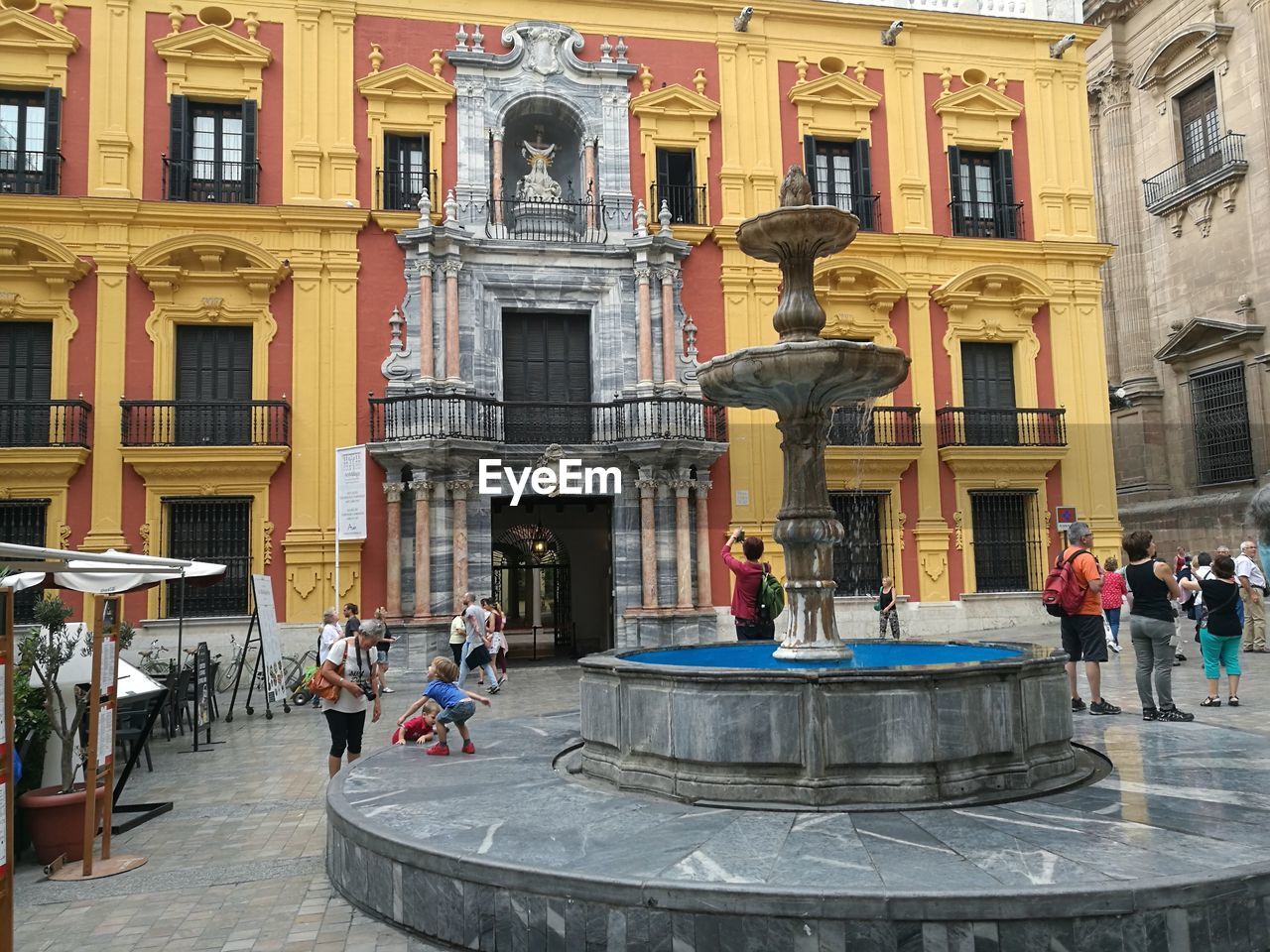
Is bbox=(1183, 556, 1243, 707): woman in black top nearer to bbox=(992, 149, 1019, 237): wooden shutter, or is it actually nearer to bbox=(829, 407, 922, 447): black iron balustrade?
bbox=(829, 407, 922, 447): black iron balustrade

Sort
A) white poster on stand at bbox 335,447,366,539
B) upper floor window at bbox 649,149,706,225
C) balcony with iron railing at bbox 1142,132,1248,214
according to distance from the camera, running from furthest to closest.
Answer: balcony with iron railing at bbox 1142,132,1248,214, upper floor window at bbox 649,149,706,225, white poster on stand at bbox 335,447,366,539

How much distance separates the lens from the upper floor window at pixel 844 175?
66.3ft

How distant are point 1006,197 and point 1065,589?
14.6 m

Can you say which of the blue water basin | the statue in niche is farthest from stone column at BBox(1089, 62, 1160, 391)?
the blue water basin

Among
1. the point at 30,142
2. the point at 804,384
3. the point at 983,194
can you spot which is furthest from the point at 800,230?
the point at 30,142

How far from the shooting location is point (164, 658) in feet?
51.5

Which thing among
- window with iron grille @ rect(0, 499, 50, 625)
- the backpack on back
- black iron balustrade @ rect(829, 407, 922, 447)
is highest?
black iron balustrade @ rect(829, 407, 922, 447)

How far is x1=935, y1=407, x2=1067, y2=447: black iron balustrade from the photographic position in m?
19.8

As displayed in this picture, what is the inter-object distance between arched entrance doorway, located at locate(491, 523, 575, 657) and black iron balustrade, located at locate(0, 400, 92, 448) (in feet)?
28.7

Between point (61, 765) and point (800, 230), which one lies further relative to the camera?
point (800, 230)

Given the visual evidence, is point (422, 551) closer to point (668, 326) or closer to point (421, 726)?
point (668, 326)

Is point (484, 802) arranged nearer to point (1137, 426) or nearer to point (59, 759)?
point (59, 759)

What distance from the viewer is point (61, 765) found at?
7.12m

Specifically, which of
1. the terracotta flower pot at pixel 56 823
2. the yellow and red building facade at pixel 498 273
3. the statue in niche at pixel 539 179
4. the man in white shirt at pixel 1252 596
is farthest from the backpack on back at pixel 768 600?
the statue in niche at pixel 539 179
